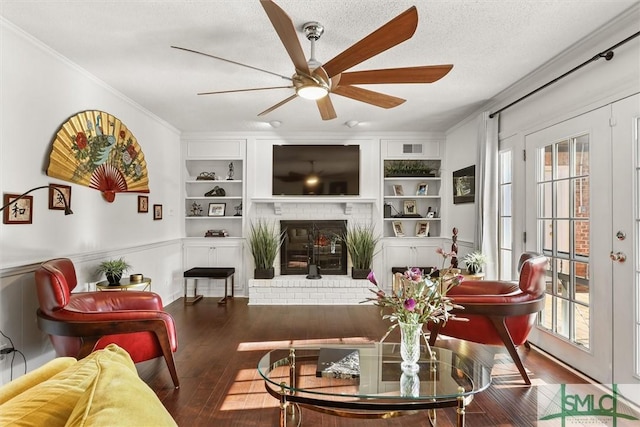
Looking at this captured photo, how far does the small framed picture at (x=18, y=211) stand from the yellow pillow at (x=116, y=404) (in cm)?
242

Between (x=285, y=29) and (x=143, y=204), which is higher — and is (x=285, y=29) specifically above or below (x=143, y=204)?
above

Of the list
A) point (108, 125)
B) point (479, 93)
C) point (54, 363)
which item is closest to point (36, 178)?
point (108, 125)

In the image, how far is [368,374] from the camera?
1912mm

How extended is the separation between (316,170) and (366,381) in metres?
4.23

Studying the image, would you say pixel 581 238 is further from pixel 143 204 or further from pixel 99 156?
pixel 143 204

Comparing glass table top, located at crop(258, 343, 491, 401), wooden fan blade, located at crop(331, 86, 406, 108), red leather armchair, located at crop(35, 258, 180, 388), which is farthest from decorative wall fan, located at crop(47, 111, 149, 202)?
glass table top, located at crop(258, 343, 491, 401)

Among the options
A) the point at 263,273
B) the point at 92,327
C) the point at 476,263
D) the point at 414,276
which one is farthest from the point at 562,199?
the point at 263,273

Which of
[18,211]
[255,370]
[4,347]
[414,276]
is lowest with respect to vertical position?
[255,370]

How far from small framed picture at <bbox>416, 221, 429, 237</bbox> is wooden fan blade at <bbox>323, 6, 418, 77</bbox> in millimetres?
4112

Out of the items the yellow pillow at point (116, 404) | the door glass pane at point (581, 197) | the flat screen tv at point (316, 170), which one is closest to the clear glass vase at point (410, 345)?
the yellow pillow at point (116, 404)

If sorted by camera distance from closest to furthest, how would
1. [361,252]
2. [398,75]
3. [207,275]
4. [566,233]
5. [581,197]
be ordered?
1. [398,75]
2. [581,197]
3. [566,233]
4. [207,275]
5. [361,252]

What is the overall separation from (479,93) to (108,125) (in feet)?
13.0

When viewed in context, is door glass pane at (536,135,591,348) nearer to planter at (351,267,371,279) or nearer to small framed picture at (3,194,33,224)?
planter at (351,267,371,279)

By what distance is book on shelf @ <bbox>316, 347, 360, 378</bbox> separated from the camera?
6.29 ft
